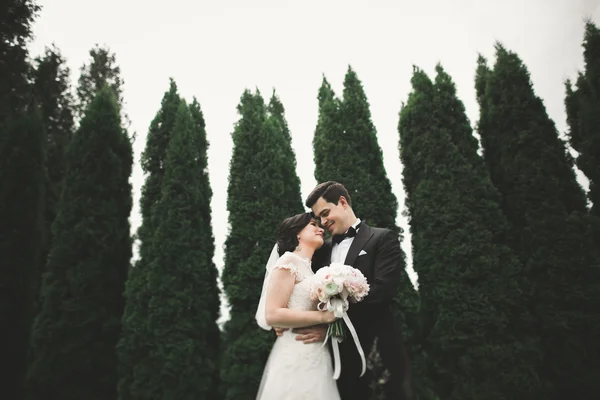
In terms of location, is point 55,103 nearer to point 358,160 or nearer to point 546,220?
point 358,160

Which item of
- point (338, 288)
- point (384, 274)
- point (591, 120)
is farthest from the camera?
point (591, 120)

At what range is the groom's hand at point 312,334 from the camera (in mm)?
2735

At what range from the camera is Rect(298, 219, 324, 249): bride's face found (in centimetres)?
316

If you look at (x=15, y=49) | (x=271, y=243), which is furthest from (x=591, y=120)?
(x=15, y=49)

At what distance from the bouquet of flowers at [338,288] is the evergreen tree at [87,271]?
20.9 feet

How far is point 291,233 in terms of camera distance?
10.7 feet

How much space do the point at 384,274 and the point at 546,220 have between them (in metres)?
5.52

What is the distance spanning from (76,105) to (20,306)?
7.71 metres

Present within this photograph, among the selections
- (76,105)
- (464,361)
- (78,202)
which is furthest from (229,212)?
(76,105)

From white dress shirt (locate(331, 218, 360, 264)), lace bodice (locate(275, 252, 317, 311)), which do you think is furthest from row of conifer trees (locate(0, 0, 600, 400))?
lace bodice (locate(275, 252, 317, 311))

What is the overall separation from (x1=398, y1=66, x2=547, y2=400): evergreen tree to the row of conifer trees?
1.1 inches

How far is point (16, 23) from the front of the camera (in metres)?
11.3

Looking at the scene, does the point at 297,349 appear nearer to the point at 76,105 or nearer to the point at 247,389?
the point at 247,389

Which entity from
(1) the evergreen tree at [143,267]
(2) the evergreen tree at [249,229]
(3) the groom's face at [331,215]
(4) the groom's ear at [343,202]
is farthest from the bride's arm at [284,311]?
(1) the evergreen tree at [143,267]
